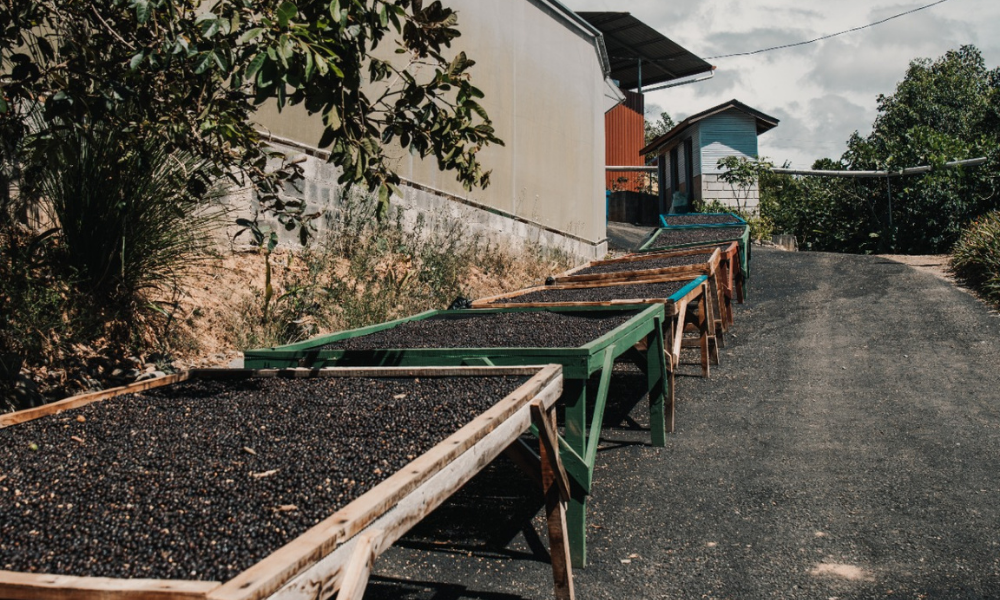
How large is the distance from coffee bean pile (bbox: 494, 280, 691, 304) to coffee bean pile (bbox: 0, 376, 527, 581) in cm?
310

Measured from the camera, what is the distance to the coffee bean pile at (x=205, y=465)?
6.22ft

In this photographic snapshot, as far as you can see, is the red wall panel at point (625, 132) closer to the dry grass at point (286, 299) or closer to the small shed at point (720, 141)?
the small shed at point (720, 141)

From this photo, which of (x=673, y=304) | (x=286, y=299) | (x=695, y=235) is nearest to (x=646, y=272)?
(x=673, y=304)

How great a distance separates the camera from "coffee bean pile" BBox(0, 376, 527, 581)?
1896mm

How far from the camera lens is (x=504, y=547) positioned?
3729 mm

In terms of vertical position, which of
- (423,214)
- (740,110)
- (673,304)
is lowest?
(673,304)

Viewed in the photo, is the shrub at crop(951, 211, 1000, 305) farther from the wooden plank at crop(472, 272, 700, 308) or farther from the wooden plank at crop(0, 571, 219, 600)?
the wooden plank at crop(0, 571, 219, 600)

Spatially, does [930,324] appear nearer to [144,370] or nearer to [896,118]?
[144,370]

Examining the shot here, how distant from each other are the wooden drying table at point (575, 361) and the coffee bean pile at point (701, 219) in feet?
29.2

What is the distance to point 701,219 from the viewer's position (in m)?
14.1

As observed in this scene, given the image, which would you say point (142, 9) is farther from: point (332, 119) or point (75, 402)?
point (75, 402)

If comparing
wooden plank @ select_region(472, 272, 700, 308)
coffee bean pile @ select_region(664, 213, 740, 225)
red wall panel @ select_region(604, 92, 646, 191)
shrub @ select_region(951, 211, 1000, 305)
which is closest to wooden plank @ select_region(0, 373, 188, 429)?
wooden plank @ select_region(472, 272, 700, 308)

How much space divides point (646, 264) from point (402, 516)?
7.63 metres

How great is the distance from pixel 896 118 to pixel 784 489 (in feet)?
93.8
